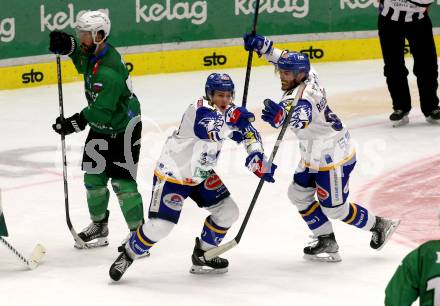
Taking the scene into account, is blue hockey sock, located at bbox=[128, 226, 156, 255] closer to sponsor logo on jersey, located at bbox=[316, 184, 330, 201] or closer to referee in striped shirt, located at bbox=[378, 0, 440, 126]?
sponsor logo on jersey, located at bbox=[316, 184, 330, 201]

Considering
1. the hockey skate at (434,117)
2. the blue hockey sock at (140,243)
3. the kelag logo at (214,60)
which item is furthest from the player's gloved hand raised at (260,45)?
the kelag logo at (214,60)

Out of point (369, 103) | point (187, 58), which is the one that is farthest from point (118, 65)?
point (187, 58)

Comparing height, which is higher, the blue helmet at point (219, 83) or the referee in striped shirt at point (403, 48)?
the blue helmet at point (219, 83)

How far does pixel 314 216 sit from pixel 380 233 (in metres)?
0.44

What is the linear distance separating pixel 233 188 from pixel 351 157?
2.13 metres

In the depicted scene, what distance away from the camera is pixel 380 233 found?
24.4ft

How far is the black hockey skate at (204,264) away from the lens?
7.13 meters

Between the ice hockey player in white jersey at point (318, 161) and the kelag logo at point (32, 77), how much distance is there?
5563 millimetres

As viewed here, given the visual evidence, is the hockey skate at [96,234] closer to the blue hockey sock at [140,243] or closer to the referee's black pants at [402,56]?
the blue hockey sock at [140,243]

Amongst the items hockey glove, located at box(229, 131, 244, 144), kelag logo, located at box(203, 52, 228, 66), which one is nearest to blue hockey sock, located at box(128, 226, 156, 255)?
hockey glove, located at box(229, 131, 244, 144)

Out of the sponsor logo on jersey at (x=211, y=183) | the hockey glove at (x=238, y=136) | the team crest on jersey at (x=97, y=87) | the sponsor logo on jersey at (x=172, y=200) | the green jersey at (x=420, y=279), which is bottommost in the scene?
the sponsor logo on jersey at (x=172, y=200)

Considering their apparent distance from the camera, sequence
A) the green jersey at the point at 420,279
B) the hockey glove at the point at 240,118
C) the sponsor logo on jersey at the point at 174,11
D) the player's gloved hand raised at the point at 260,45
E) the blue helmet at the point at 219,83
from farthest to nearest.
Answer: the sponsor logo on jersey at the point at 174,11
the player's gloved hand raised at the point at 260,45
the blue helmet at the point at 219,83
the hockey glove at the point at 240,118
the green jersey at the point at 420,279

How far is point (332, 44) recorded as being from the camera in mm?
13938

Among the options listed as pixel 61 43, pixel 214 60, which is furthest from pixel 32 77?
pixel 61 43
